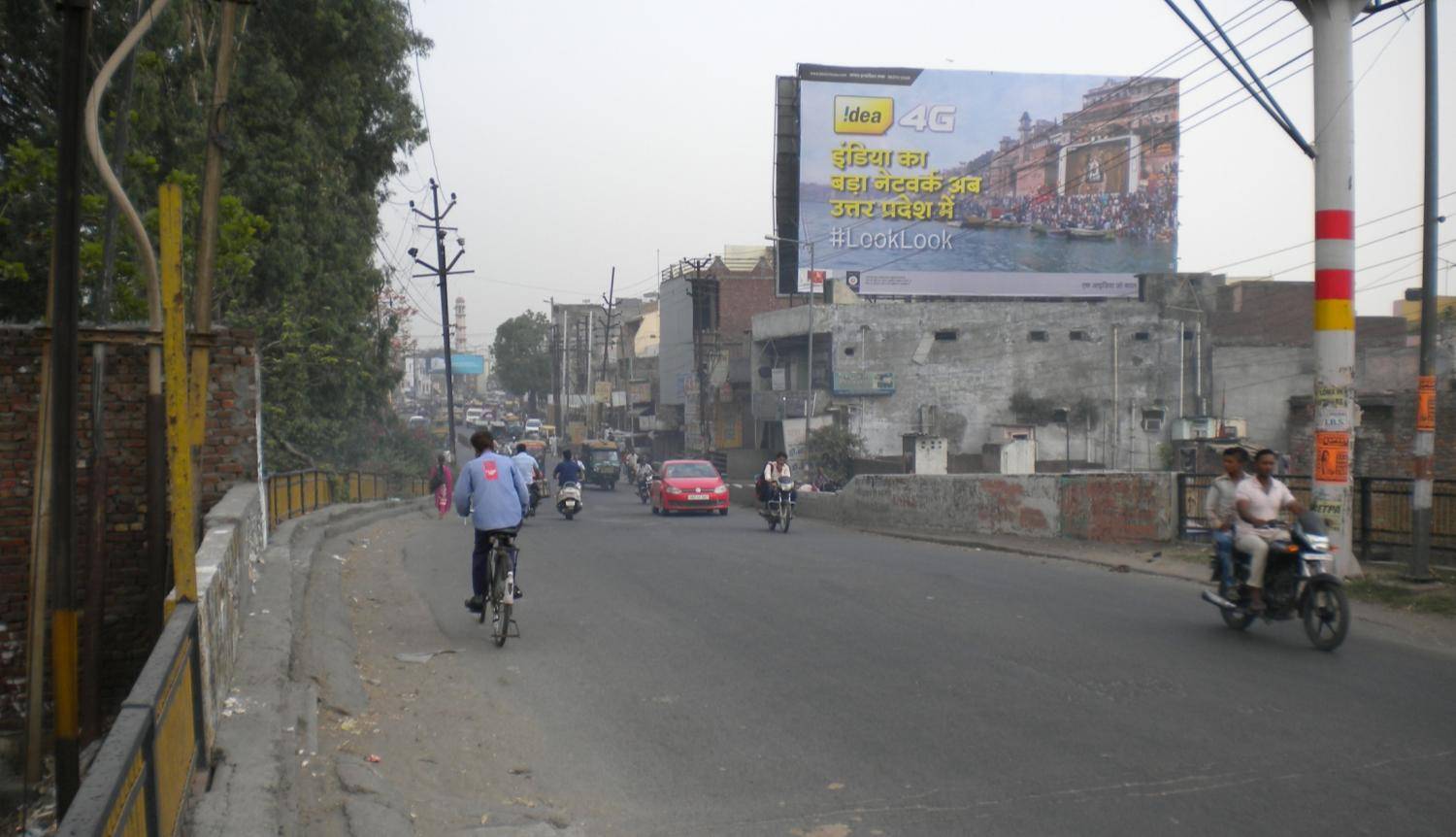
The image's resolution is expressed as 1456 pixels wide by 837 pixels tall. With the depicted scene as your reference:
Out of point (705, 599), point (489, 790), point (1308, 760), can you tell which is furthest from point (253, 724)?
point (705, 599)

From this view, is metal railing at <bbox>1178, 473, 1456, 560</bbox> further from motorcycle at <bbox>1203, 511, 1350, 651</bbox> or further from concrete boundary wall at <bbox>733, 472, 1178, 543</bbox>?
motorcycle at <bbox>1203, 511, 1350, 651</bbox>

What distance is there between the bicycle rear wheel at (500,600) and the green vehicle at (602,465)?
168ft

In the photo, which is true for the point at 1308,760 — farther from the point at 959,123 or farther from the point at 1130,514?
the point at 959,123

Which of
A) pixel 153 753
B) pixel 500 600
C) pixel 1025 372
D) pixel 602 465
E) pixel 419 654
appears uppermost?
pixel 1025 372

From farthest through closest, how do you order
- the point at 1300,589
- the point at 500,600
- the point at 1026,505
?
the point at 1026,505, the point at 500,600, the point at 1300,589

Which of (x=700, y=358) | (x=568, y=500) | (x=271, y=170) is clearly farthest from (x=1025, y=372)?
(x=271, y=170)

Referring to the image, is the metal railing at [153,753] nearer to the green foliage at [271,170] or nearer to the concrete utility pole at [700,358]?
the green foliage at [271,170]

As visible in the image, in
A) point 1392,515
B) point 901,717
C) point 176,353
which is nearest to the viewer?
point 176,353

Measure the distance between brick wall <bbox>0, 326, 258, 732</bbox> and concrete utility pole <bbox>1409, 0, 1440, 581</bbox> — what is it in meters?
13.1

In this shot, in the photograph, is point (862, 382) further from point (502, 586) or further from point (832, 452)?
point (502, 586)

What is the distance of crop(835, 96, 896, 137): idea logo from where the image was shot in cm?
5225

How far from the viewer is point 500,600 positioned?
10.6 meters

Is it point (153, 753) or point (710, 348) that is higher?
point (710, 348)

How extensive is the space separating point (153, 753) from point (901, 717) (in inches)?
182
